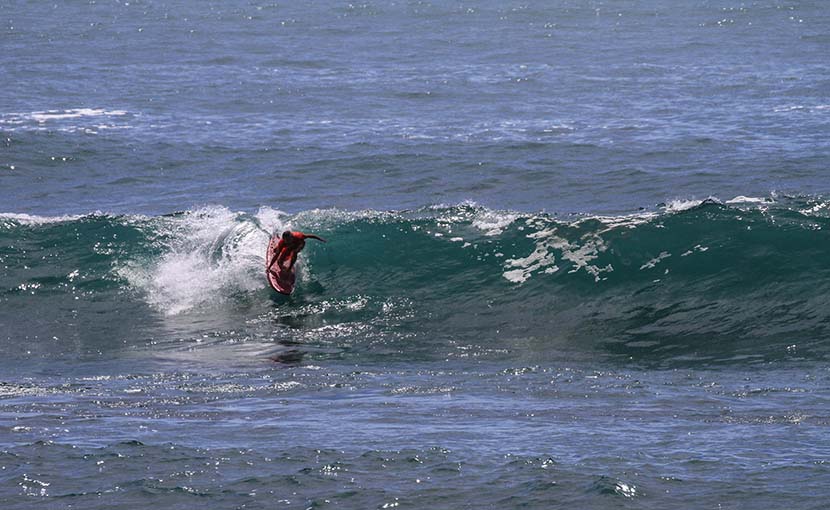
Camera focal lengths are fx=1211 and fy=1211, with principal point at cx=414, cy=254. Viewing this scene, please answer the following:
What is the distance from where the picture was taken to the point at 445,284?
63.3 feet

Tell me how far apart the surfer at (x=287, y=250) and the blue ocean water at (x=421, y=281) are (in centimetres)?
57

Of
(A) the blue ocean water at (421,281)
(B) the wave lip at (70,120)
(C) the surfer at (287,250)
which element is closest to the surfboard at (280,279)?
(C) the surfer at (287,250)

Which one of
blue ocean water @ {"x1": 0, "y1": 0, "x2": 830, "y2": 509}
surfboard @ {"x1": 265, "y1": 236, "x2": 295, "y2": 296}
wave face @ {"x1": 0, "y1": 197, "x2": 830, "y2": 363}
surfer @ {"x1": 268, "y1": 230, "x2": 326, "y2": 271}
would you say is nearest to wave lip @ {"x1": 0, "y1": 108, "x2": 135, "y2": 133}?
blue ocean water @ {"x1": 0, "y1": 0, "x2": 830, "y2": 509}

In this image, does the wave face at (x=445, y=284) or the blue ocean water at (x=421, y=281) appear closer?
the blue ocean water at (x=421, y=281)

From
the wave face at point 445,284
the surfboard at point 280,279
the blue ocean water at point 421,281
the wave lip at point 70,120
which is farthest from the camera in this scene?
the wave lip at point 70,120

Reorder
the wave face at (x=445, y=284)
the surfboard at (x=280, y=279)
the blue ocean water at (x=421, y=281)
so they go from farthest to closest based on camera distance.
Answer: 1. the surfboard at (x=280, y=279)
2. the wave face at (x=445, y=284)
3. the blue ocean water at (x=421, y=281)

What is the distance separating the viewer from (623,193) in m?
25.8

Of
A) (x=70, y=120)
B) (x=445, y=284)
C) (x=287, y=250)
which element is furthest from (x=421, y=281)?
(x=70, y=120)

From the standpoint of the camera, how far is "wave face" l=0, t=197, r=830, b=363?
16.7 m

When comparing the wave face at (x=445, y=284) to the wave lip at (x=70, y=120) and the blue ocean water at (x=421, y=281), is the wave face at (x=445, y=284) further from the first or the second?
the wave lip at (x=70, y=120)

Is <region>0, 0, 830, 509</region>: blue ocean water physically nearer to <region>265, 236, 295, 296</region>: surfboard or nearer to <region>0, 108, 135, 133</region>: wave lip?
<region>0, 108, 135, 133</region>: wave lip

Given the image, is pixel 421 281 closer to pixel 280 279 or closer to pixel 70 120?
pixel 280 279

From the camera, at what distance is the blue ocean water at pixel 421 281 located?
9.92m

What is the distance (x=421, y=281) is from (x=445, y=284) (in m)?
0.42
